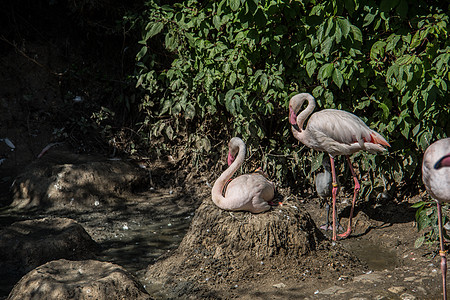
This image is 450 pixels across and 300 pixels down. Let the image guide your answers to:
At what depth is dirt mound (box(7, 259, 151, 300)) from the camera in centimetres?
350

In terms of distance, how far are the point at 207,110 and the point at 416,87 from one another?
2.88 meters

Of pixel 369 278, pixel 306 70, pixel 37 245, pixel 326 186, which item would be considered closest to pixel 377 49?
pixel 306 70

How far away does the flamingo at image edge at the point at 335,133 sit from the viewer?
518 centimetres

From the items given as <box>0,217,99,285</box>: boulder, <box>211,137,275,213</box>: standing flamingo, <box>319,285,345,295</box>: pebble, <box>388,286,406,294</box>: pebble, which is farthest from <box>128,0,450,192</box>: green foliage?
<box>0,217,99,285</box>: boulder

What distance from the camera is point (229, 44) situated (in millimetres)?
6168

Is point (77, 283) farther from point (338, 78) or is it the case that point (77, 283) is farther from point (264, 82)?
point (338, 78)

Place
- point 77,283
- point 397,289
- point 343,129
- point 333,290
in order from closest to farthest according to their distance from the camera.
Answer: point 77,283, point 397,289, point 333,290, point 343,129

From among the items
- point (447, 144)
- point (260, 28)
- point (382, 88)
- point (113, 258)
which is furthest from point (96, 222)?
point (447, 144)

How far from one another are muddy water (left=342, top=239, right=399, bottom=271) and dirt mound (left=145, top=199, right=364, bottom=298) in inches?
9.9

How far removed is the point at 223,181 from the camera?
4773 mm

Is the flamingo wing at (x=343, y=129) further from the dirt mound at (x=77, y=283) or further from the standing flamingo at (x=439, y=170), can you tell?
the dirt mound at (x=77, y=283)

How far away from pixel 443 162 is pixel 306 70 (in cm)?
237

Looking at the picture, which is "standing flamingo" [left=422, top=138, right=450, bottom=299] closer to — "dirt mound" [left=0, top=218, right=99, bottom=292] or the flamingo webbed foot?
the flamingo webbed foot

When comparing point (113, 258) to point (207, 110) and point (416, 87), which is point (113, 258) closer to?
point (207, 110)
